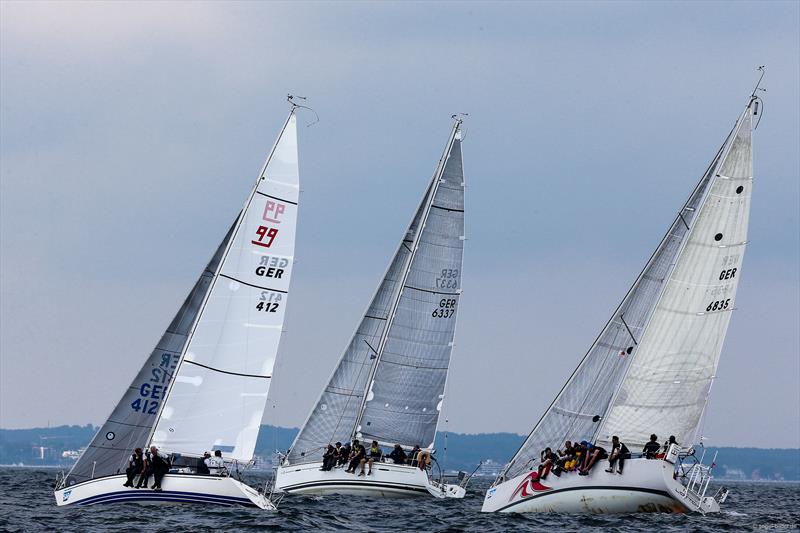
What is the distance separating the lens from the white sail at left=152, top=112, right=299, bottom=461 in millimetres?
34281

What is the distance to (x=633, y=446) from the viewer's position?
3619cm

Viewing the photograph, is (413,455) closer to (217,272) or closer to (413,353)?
(413,353)

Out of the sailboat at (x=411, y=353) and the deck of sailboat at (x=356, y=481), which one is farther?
the sailboat at (x=411, y=353)

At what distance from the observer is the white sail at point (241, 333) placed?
3428 centimetres

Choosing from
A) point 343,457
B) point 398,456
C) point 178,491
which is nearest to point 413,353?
point 398,456

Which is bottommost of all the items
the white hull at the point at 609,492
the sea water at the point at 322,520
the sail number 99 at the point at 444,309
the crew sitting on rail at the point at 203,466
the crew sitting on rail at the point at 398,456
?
the sea water at the point at 322,520

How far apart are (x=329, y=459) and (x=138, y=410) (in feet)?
33.5

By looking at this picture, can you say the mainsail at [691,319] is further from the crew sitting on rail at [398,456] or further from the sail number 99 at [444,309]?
the sail number 99 at [444,309]

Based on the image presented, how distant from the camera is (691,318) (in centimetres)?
3594

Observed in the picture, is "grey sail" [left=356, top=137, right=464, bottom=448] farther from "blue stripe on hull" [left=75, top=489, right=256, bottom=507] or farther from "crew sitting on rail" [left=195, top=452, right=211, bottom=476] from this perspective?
"blue stripe on hull" [left=75, top=489, right=256, bottom=507]

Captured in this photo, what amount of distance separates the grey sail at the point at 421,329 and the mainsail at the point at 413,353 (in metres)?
0.03

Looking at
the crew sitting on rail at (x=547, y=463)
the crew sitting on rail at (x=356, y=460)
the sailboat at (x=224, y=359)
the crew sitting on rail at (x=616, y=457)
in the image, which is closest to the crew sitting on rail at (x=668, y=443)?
the crew sitting on rail at (x=616, y=457)

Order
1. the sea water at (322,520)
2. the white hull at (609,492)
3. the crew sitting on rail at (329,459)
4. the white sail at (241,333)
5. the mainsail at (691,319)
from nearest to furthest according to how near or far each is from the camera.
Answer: the sea water at (322,520) → the white hull at (609,492) → the white sail at (241,333) → the mainsail at (691,319) → the crew sitting on rail at (329,459)

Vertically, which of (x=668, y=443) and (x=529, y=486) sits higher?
(x=668, y=443)
